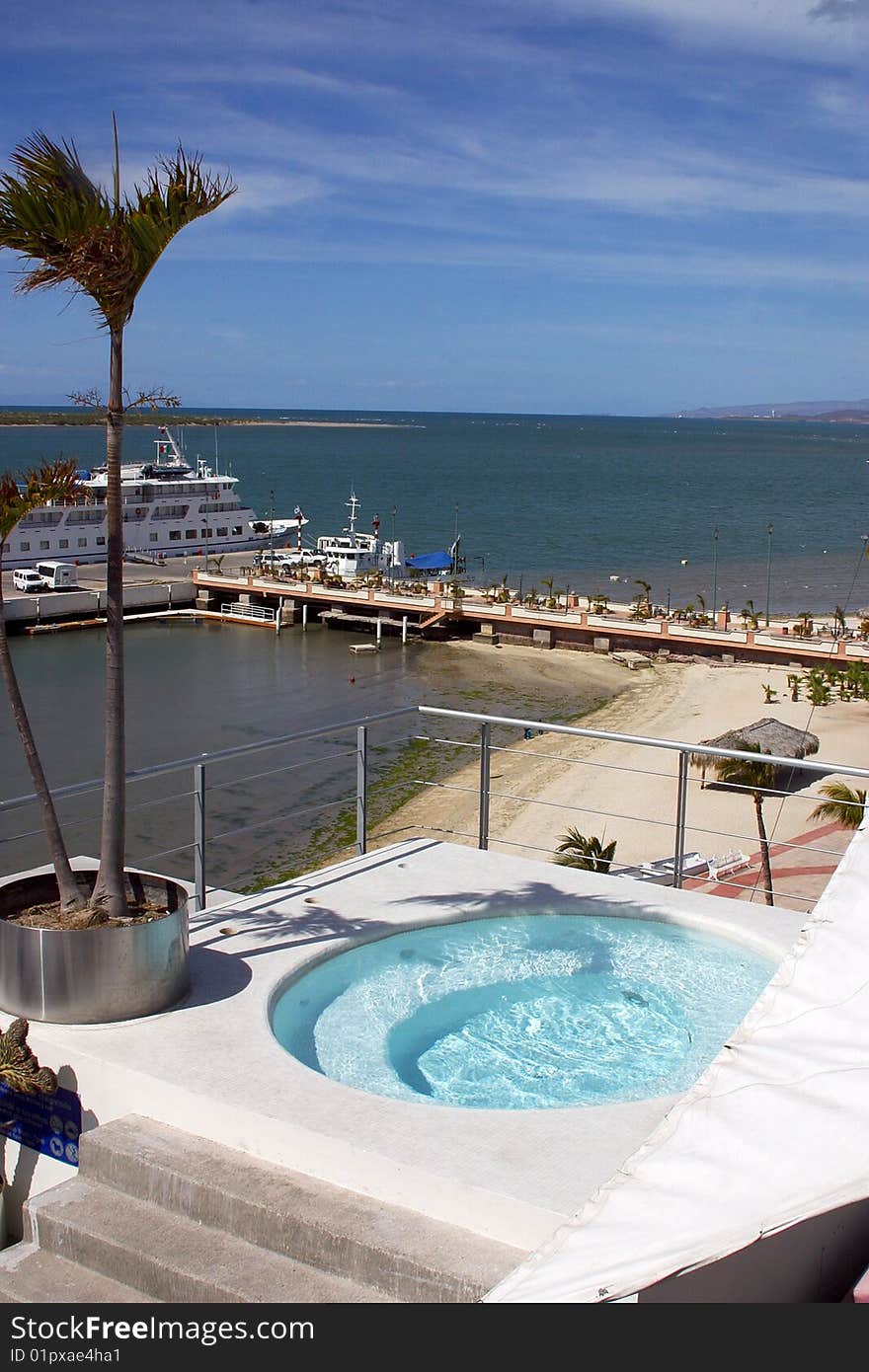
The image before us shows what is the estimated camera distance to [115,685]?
5238mm

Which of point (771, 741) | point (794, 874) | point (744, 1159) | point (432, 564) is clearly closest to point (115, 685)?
point (744, 1159)

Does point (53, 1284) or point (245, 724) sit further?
point (245, 724)

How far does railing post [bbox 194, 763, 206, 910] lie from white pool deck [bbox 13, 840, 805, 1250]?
127 mm

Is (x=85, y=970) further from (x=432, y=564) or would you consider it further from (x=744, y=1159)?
(x=432, y=564)

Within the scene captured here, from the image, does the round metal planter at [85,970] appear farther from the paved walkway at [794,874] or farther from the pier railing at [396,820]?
the pier railing at [396,820]

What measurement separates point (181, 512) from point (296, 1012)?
56.0 meters

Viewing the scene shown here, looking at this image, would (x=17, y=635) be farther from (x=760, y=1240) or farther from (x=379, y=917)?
(x=760, y=1240)

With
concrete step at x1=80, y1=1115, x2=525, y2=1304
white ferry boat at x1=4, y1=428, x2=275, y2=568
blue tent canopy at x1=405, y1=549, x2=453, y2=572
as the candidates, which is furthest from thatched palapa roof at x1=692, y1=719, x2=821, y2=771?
white ferry boat at x1=4, y1=428, x2=275, y2=568

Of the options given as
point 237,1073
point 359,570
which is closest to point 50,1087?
point 237,1073

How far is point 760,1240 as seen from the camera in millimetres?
2416

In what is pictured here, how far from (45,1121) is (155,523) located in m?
55.9

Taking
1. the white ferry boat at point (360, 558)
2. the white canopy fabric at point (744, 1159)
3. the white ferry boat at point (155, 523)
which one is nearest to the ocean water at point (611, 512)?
the white ferry boat at point (360, 558)

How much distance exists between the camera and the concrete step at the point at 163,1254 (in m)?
3.80

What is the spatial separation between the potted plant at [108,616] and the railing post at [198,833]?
71 cm
